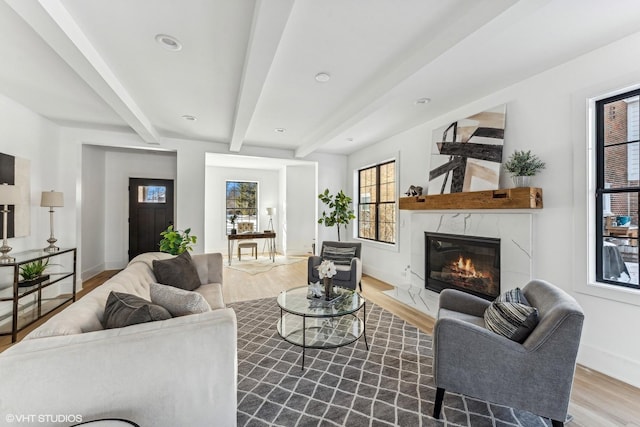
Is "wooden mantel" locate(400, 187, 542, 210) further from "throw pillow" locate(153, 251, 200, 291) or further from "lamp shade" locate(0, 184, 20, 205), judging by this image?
"lamp shade" locate(0, 184, 20, 205)

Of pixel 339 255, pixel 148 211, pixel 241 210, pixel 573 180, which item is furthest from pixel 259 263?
pixel 573 180

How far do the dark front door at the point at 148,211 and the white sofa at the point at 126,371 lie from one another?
5186 mm

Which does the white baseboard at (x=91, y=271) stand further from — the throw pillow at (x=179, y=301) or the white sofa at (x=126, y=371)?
the white sofa at (x=126, y=371)

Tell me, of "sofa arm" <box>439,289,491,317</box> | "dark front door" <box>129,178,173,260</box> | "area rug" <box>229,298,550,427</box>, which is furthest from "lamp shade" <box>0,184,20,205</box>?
"sofa arm" <box>439,289,491,317</box>

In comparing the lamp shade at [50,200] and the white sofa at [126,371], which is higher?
the lamp shade at [50,200]

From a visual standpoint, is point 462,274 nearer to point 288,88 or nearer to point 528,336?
point 528,336

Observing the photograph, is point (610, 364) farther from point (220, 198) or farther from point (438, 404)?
point (220, 198)

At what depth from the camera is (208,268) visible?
3342 mm

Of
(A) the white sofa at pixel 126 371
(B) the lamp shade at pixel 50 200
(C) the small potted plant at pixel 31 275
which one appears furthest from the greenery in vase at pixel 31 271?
(A) the white sofa at pixel 126 371

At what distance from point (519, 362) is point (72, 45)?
12.0 feet

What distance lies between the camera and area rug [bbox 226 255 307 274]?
6090mm

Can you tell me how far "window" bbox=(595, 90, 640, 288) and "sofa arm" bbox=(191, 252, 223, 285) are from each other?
3824mm

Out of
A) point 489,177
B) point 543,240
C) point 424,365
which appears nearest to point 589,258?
point 543,240

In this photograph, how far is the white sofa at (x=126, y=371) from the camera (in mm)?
1142
